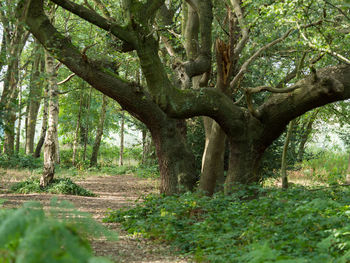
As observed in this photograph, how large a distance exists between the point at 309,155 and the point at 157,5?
1162 centimetres

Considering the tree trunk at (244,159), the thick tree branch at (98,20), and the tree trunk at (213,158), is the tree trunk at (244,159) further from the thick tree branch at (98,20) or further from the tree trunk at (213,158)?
the thick tree branch at (98,20)

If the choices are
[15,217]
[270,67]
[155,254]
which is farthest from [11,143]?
[15,217]

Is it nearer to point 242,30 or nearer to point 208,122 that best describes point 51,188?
point 208,122

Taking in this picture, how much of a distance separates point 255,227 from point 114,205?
20.9 feet

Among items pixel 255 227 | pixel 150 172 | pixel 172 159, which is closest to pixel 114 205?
pixel 172 159

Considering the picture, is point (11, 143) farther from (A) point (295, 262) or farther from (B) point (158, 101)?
(A) point (295, 262)

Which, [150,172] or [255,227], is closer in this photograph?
[255,227]

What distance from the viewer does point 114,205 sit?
1097 cm

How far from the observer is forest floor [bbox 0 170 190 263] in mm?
5727

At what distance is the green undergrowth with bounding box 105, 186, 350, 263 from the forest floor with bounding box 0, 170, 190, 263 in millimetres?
260

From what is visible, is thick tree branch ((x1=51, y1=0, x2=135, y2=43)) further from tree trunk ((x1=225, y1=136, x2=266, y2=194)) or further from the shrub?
the shrub

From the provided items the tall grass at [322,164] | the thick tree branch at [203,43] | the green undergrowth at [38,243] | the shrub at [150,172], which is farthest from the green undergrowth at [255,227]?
the tall grass at [322,164]

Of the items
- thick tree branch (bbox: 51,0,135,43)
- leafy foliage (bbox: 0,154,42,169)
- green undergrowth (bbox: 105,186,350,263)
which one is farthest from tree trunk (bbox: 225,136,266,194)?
leafy foliage (bbox: 0,154,42,169)

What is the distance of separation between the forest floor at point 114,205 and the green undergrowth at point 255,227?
0.26 m
